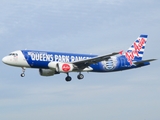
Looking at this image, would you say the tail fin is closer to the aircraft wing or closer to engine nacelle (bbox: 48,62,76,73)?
the aircraft wing

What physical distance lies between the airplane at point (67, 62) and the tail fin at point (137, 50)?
28.0 inches

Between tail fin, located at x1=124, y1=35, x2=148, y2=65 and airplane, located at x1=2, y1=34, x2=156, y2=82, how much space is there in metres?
0.71

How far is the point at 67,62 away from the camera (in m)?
89.8

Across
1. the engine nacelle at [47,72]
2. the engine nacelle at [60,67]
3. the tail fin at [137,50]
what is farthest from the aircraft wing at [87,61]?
the tail fin at [137,50]

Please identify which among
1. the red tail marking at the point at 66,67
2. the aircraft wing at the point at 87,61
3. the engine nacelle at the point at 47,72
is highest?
the aircraft wing at the point at 87,61

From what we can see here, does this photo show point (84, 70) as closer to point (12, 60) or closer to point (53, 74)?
point (53, 74)

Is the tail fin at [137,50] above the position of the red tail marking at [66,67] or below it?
above

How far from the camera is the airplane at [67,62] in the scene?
285 ft

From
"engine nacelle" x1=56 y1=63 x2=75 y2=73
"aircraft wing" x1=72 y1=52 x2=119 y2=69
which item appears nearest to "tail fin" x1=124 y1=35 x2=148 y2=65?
"aircraft wing" x1=72 y1=52 x2=119 y2=69

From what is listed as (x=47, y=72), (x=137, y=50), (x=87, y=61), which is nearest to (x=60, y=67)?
(x=87, y=61)

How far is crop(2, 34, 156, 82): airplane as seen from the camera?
87.0m

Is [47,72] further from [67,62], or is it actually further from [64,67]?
[64,67]

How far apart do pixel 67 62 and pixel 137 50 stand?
18.4 metres

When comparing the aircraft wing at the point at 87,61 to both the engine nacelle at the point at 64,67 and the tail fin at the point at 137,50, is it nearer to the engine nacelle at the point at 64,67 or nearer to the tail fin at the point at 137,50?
the engine nacelle at the point at 64,67
